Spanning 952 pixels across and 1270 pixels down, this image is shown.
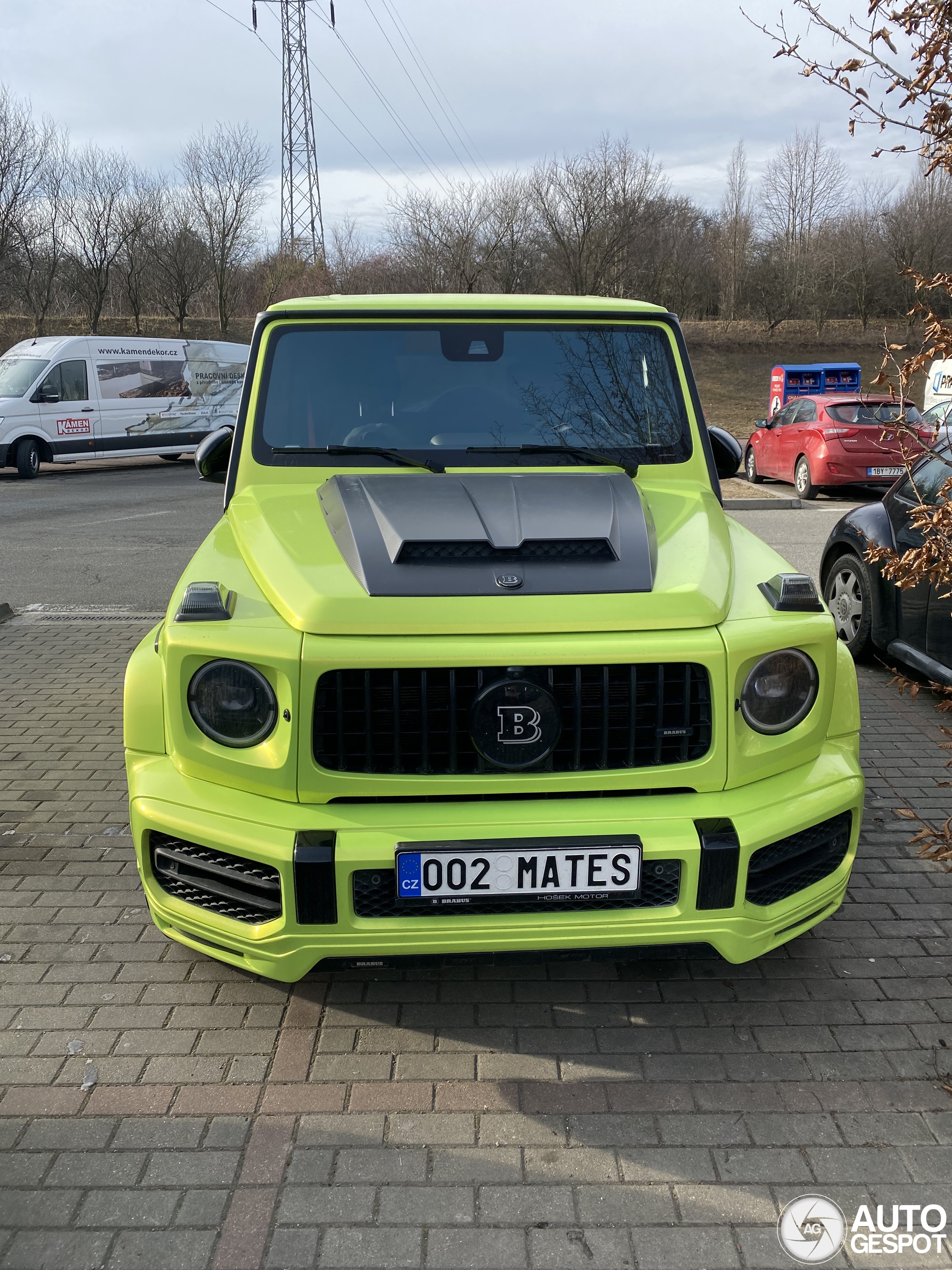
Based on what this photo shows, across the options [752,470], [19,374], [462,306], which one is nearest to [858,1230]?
[462,306]

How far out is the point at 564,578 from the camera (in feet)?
9.00

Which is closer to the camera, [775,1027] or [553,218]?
[775,1027]

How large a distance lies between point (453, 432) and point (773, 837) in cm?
190

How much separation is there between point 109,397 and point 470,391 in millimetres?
17399

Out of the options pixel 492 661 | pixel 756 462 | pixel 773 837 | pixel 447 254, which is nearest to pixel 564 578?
pixel 492 661

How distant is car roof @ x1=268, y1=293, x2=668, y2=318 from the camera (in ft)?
12.7

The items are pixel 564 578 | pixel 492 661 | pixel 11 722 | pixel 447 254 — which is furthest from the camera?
pixel 447 254

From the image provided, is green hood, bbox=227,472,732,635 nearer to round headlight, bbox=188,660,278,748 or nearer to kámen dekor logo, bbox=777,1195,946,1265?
round headlight, bbox=188,660,278,748

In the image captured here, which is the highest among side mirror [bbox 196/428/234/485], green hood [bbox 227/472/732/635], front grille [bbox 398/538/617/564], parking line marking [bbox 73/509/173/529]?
side mirror [bbox 196/428/234/485]

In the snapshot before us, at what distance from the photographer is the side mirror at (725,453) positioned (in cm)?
396

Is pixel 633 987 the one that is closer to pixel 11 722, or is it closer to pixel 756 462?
pixel 11 722

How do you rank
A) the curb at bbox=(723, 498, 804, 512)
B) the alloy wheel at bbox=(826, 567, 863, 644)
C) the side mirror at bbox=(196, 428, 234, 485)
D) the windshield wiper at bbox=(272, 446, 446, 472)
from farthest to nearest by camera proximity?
the curb at bbox=(723, 498, 804, 512) → the alloy wheel at bbox=(826, 567, 863, 644) → the side mirror at bbox=(196, 428, 234, 485) → the windshield wiper at bbox=(272, 446, 446, 472)

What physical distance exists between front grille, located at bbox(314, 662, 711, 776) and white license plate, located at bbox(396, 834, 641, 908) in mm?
209

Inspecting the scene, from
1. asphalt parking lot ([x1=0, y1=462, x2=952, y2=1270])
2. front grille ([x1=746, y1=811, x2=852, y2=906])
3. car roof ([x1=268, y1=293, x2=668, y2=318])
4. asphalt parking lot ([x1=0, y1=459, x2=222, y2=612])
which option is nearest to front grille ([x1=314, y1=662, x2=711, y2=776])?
front grille ([x1=746, y1=811, x2=852, y2=906])
